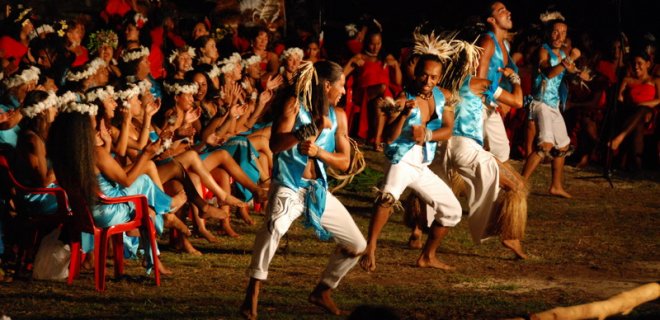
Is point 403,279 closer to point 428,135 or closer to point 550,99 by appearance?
point 428,135

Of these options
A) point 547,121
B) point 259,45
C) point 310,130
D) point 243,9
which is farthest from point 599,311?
point 243,9

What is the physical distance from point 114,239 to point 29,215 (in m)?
0.61

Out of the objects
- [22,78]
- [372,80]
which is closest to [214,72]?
[22,78]

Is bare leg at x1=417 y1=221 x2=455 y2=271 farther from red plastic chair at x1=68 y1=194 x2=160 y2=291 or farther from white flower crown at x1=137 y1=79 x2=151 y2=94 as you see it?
white flower crown at x1=137 y1=79 x2=151 y2=94

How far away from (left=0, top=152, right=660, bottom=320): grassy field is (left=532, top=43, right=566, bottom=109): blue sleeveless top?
1.28 meters

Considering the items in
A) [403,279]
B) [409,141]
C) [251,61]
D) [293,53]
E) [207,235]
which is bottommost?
[207,235]

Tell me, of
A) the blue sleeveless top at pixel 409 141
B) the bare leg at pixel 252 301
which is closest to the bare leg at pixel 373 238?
the blue sleeveless top at pixel 409 141

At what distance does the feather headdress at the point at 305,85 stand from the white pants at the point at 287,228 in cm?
54

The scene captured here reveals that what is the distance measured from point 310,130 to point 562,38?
21.2 ft

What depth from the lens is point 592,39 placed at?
17062mm

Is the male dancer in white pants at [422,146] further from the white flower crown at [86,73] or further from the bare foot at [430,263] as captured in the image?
the white flower crown at [86,73]

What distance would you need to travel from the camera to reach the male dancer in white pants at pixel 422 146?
884 centimetres

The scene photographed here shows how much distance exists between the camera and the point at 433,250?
9461 millimetres

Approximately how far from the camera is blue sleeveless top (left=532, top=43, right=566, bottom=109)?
1295 cm
